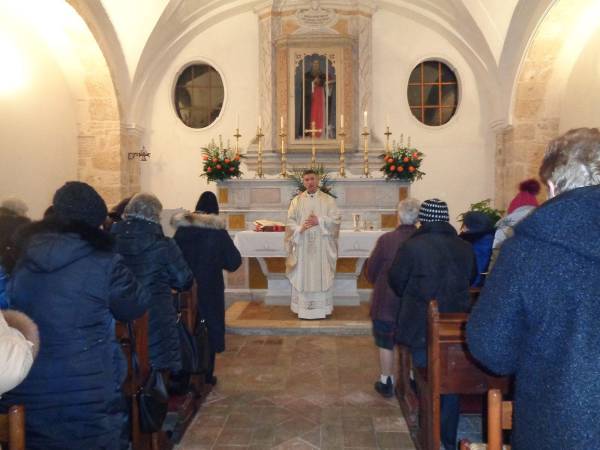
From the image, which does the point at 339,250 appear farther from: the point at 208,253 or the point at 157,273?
the point at 157,273

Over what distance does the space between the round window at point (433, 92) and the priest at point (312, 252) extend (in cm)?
461

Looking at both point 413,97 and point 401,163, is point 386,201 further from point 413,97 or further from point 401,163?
point 413,97

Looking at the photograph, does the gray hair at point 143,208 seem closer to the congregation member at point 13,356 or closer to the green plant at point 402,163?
the congregation member at point 13,356

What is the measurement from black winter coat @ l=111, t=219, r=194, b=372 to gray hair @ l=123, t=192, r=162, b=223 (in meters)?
0.04

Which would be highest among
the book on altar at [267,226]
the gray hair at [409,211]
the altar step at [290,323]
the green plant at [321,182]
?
A: the green plant at [321,182]

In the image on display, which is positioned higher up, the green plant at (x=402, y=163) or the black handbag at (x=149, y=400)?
the green plant at (x=402, y=163)

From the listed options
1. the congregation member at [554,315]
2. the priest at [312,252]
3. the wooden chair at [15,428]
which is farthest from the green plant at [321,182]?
the wooden chair at [15,428]

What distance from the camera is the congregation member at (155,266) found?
11.9ft

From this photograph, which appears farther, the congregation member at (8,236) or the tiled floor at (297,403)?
the tiled floor at (297,403)

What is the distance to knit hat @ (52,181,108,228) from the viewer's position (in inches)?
99.5

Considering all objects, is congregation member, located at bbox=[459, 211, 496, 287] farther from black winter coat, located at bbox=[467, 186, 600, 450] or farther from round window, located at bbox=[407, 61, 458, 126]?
round window, located at bbox=[407, 61, 458, 126]

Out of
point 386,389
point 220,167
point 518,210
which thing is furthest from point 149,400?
point 220,167

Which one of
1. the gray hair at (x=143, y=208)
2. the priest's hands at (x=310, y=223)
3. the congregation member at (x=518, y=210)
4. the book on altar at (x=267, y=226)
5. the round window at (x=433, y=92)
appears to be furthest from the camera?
the round window at (x=433, y=92)

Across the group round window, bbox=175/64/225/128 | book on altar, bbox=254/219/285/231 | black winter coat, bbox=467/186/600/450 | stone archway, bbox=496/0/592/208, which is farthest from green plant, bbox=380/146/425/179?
black winter coat, bbox=467/186/600/450
